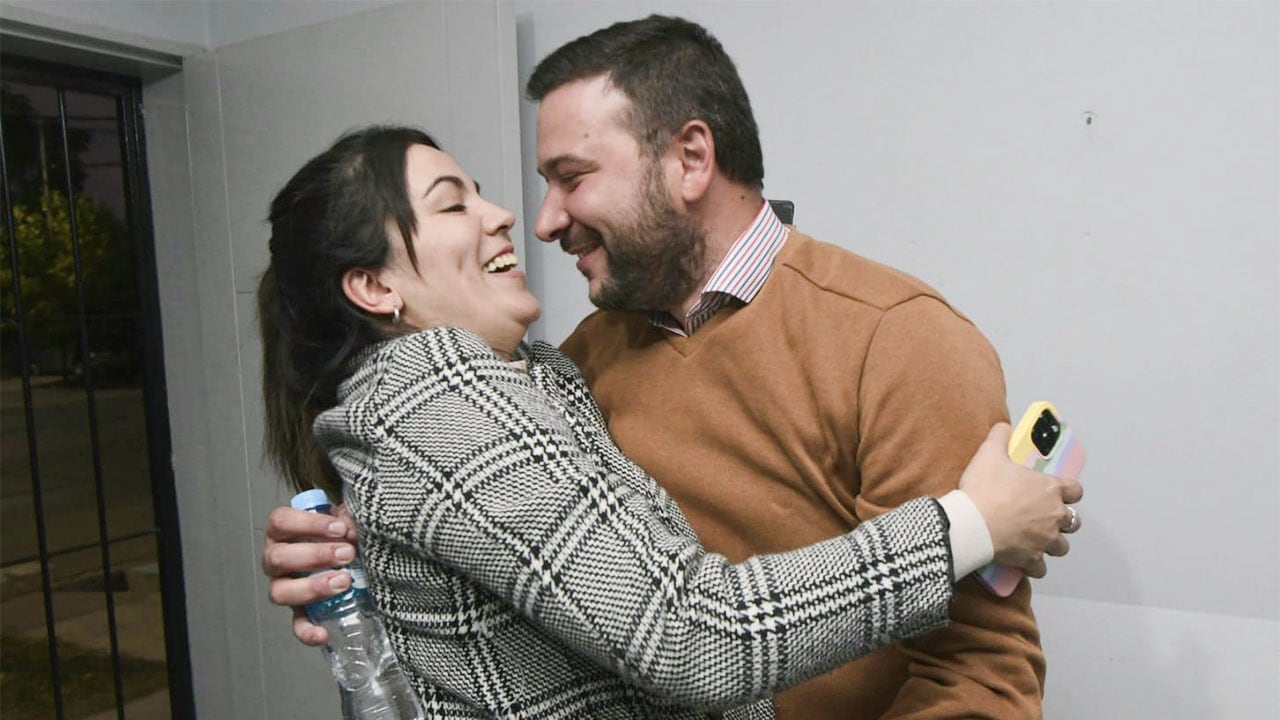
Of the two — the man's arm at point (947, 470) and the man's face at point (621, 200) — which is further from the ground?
the man's face at point (621, 200)

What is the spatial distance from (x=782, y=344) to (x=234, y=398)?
6.06 ft

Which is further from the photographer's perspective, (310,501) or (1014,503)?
(310,501)

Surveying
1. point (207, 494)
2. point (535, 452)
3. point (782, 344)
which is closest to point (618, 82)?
point (782, 344)

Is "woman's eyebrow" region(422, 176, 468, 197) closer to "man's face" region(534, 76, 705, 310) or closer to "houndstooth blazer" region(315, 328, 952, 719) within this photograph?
"man's face" region(534, 76, 705, 310)

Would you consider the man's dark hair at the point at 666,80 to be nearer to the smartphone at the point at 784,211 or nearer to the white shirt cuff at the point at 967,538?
the smartphone at the point at 784,211

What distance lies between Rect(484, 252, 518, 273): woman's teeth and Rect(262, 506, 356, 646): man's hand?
36 cm

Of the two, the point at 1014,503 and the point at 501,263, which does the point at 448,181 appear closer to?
the point at 501,263

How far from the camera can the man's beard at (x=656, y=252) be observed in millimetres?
1184

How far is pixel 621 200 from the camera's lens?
119cm

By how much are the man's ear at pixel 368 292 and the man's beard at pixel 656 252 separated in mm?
280

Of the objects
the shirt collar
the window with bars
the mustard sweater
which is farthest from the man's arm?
the window with bars

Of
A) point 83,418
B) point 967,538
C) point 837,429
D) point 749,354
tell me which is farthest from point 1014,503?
point 83,418

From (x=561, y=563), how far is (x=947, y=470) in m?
0.42

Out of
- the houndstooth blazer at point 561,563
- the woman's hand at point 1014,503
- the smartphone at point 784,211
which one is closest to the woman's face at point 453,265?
the houndstooth blazer at point 561,563
